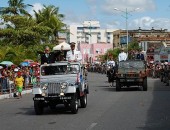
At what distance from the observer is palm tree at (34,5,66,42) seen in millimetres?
56497

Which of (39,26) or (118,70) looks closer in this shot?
(118,70)

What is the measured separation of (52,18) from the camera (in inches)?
2266

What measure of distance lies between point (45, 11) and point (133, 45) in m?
51.6

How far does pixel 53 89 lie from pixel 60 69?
1.40m

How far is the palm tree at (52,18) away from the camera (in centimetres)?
5650

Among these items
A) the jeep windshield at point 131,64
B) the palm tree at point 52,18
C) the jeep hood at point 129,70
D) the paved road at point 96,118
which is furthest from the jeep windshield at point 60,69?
the palm tree at point 52,18

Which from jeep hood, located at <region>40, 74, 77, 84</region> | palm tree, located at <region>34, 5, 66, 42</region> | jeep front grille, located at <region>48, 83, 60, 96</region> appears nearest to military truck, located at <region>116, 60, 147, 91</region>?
jeep hood, located at <region>40, 74, 77, 84</region>

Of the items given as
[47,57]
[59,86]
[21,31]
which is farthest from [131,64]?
[21,31]

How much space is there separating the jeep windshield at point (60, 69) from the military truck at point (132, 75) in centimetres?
1079

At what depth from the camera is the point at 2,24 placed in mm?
46406

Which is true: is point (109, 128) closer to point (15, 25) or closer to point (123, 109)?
point (123, 109)

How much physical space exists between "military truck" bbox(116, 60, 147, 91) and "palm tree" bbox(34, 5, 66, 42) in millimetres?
28928

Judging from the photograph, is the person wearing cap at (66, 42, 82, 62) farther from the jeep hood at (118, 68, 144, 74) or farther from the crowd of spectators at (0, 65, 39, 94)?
the jeep hood at (118, 68, 144, 74)

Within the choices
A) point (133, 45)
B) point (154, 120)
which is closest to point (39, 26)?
point (154, 120)
